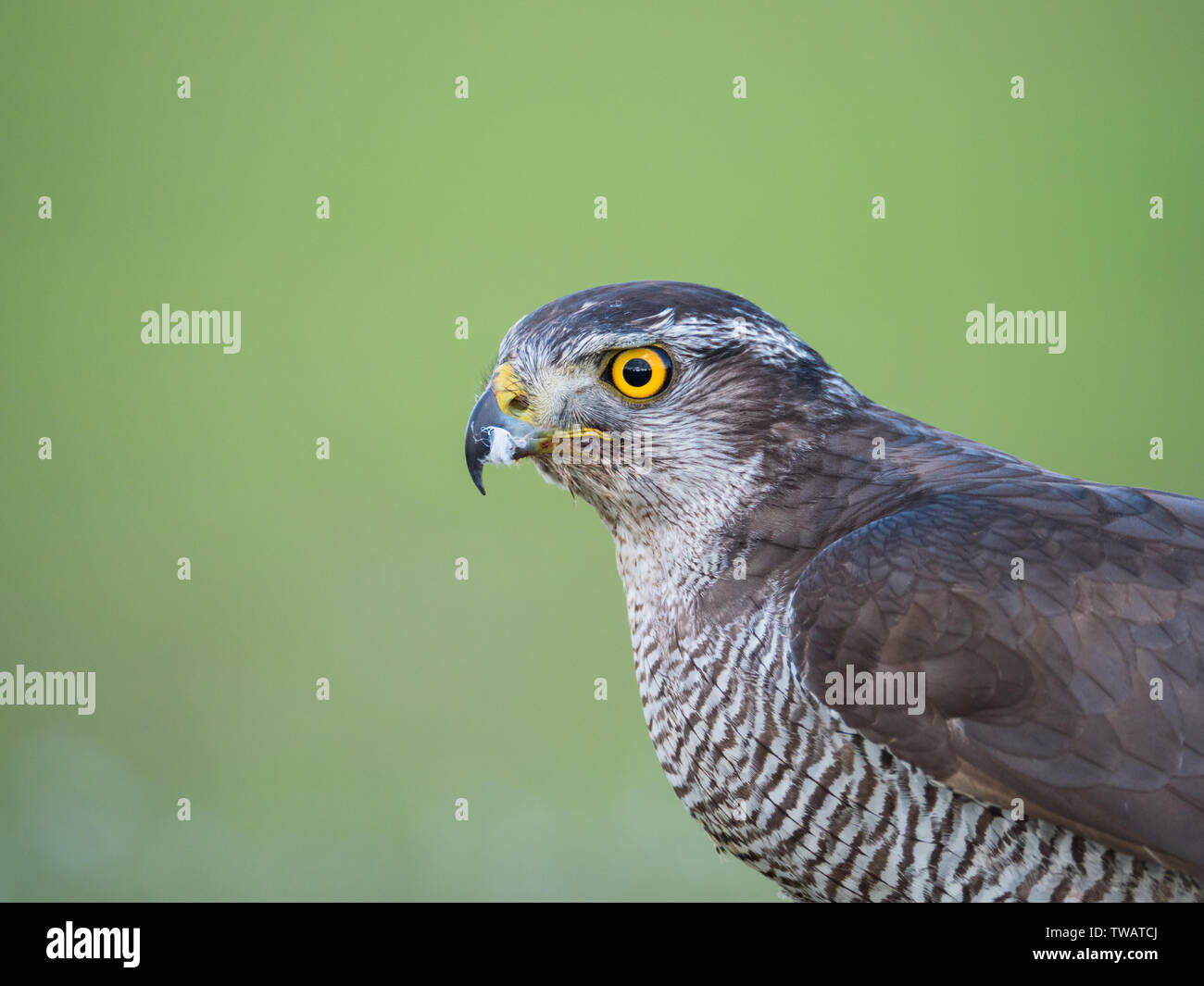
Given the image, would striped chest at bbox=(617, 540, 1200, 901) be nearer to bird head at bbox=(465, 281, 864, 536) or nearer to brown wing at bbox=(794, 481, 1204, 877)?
brown wing at bbox=(794, 481, 1204, 877)

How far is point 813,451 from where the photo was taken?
2709 millimetres

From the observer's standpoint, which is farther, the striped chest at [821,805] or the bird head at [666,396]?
the bird head at [666,396]

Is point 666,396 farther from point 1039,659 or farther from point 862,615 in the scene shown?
point 1039,659

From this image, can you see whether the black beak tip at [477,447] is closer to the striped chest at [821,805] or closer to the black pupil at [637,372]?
the black pupil at [637,372]

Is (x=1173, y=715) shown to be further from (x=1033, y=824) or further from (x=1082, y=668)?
(x=1033, y=824)

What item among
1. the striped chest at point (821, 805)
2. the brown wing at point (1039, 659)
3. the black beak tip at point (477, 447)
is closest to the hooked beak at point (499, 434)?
the black beak tip at point (477, 447)

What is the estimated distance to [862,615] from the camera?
7.88ft

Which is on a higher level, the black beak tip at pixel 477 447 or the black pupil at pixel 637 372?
the black pupil at pixel 637 372

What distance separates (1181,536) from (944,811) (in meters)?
0.74

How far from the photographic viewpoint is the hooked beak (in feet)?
9.11

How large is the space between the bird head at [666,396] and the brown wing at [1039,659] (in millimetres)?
355

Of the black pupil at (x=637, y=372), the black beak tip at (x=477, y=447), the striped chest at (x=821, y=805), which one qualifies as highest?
the black pupil at (x=637, y=372)

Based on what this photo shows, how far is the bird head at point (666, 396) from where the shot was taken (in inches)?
106

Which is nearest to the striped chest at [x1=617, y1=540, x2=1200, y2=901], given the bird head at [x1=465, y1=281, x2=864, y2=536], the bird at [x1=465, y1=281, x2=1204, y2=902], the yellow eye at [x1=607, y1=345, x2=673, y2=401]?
the bird at [x1=465, y1=281, x2=1204, y2=902]
